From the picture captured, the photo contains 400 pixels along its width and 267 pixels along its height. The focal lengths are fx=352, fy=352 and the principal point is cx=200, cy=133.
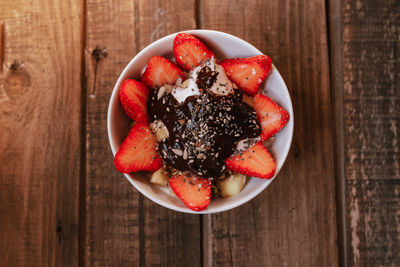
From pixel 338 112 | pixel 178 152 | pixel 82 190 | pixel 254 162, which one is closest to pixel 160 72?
pixel 178 152

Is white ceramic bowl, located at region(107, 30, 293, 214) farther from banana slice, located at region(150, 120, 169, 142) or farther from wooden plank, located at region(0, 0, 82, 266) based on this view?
wooden plank, located at region(0, 0, 82, 266)

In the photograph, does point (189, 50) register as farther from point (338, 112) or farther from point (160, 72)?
point (338, 112)

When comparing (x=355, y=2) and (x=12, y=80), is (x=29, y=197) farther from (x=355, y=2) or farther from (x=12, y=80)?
(x=355, y=2)

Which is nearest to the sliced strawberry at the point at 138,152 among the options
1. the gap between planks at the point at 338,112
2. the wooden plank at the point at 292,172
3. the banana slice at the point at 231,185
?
the banana slice at the point at 231,185

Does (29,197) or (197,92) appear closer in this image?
(197,92)

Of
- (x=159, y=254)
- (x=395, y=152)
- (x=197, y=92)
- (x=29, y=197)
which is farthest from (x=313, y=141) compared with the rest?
(x=29, y=197)
